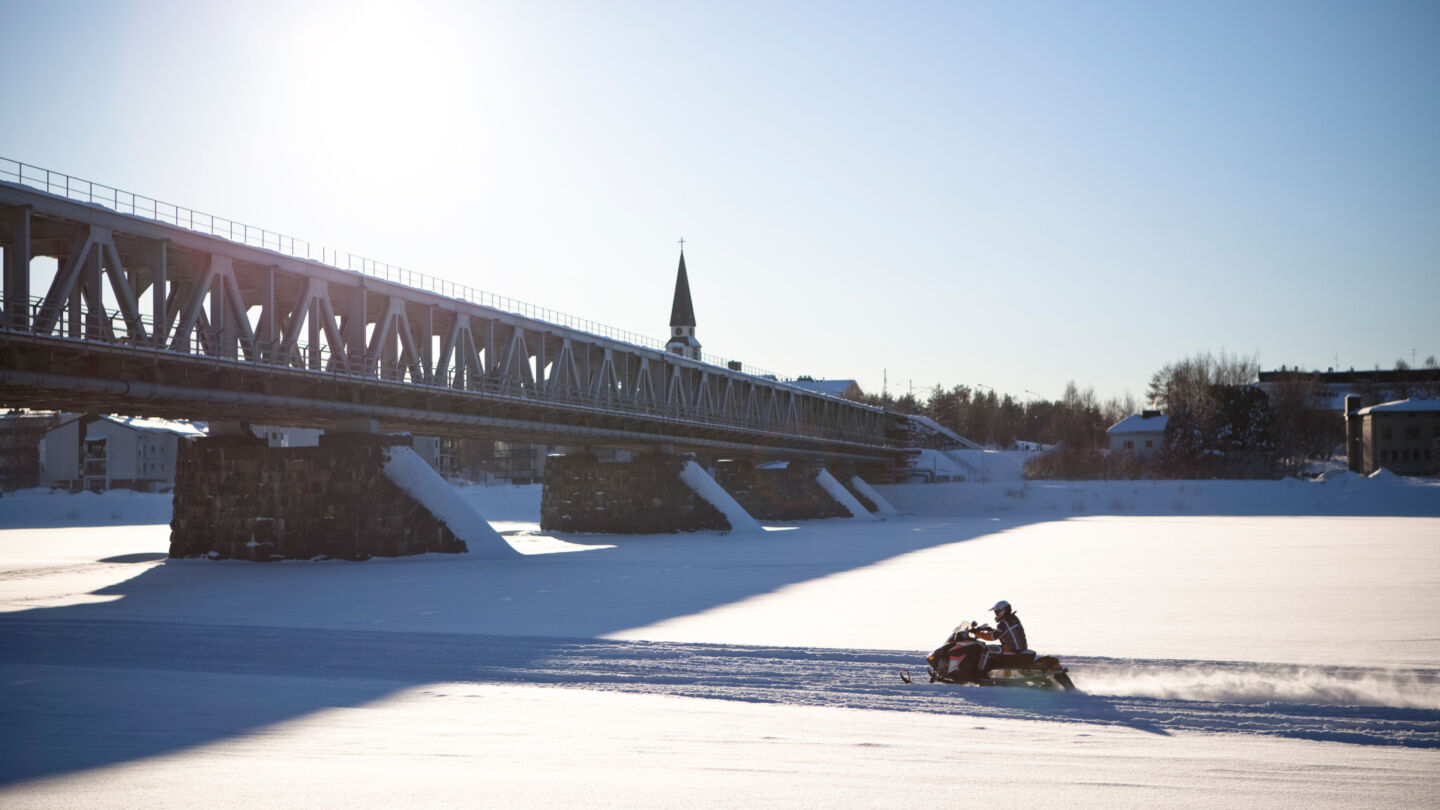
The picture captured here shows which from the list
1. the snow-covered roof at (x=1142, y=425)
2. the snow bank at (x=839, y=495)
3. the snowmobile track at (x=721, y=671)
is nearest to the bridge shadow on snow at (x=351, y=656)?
the snowmobile track at (x=721, y=671)

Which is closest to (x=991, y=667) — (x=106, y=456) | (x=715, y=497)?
(x=715, y=497)

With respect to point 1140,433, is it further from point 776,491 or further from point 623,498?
point 623,498

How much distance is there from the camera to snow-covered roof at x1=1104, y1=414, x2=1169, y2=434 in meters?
128

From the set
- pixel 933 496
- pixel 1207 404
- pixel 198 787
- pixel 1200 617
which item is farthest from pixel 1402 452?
pixel 198 787

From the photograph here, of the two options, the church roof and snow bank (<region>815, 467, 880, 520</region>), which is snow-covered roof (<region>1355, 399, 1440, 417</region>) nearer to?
snow bank (<region>815, 467, 880, 520</region>)

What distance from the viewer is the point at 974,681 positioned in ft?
37.1

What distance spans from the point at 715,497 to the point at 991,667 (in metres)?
45.0

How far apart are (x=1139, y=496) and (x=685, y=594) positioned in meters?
71.2

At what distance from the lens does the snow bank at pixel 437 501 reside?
117 ft

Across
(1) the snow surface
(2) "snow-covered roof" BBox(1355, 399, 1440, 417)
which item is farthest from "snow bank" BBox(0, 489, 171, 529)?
(2) "snow-covered roof" BBox(1355, 399, 1440, 417)

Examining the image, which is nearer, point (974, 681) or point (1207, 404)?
point (974, 681)

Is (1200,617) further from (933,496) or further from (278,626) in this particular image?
(933,496)

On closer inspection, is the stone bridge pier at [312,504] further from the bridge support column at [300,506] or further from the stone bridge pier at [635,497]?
the stone bridge pier at [635,497]

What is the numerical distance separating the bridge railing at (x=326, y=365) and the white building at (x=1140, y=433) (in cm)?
8328
